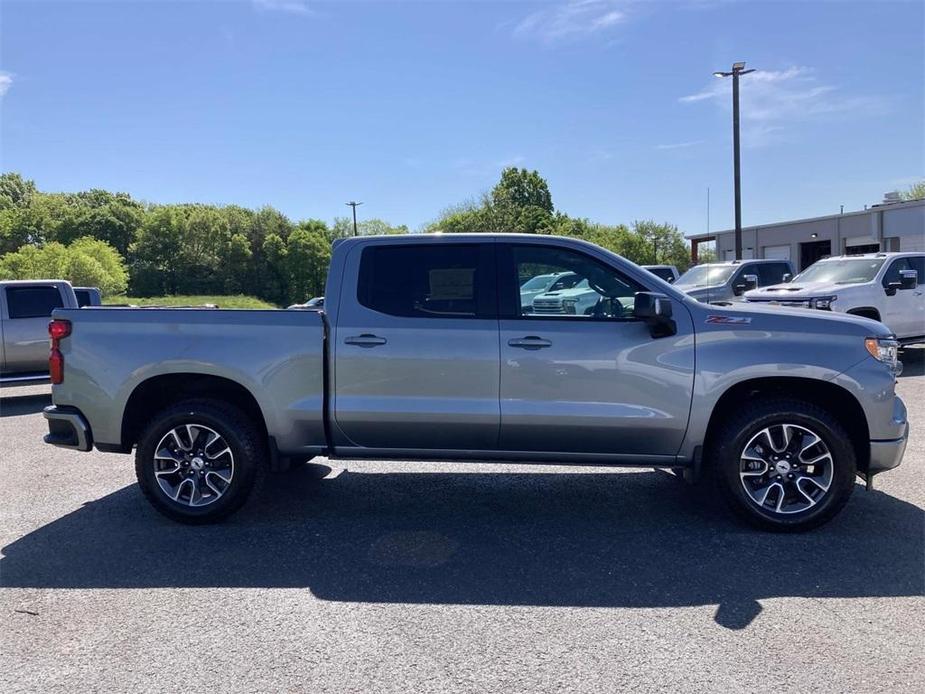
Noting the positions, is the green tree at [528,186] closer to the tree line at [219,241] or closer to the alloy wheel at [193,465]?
the tree line at [219,241]

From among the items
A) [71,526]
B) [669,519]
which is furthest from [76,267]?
[669,519]

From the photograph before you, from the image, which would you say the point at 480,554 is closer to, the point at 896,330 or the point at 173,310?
the point at 173,310

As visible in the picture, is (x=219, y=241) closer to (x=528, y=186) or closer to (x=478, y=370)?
(x=528, y=186)

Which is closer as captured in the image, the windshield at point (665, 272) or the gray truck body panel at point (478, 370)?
the gray truck body panel at point (478, 370)

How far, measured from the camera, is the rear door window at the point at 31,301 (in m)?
11.2

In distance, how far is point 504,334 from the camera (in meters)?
4.89

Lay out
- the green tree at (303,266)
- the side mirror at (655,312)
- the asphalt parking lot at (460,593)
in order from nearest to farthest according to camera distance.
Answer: the asphalt parking lot at (460,593), the side mirror at (655,312), the green tree at (303,266)

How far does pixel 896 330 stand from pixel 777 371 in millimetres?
9484

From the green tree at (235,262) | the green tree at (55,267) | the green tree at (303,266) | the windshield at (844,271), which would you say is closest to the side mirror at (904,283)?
the windshield at (844,271)

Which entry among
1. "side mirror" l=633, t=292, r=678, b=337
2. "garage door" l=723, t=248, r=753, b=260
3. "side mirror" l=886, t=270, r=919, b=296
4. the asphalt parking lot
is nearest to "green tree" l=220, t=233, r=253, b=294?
"garage door" l=723, t=248, r=753, b=260

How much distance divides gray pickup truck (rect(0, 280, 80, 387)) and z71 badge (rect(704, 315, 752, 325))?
9.98 meters

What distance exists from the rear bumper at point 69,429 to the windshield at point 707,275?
14019mm

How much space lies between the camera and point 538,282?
5.11 meters

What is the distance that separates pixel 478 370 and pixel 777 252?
42.6 m
